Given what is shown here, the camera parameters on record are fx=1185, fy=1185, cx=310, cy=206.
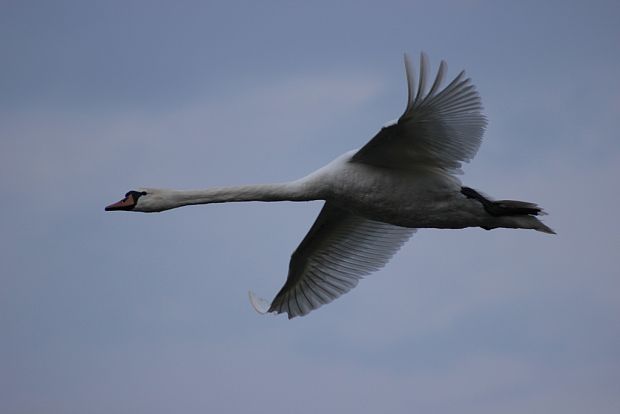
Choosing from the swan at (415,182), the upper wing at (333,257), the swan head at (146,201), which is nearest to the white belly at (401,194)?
the swan at (415,182)

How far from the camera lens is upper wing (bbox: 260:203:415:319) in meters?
15.9

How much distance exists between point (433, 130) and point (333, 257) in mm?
3352

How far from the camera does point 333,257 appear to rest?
16.2 m

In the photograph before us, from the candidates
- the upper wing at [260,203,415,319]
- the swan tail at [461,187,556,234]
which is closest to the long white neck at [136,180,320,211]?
the upper wing at [260,203,415,319]

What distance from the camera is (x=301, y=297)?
54.0ft

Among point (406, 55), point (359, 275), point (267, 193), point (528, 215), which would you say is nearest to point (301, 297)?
point (359, 275)

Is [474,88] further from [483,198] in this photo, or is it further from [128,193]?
[128,193]

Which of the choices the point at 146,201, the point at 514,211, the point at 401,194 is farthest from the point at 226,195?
the point at 514,211

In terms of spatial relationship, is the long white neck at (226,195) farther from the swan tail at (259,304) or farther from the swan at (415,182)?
the swan tail at (259,304)

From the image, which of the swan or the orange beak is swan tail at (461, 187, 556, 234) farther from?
the orange beak

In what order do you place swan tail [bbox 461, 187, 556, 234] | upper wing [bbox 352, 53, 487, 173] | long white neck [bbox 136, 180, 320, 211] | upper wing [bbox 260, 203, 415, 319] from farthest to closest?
upper wing [bbox 260, 203, 415, 319] → long white neck [bbox 136, 180, 320, 211] → swan tail [bbox 461, 187, 556, 234] → upper wing [bbox 352, 53, 487, 173]

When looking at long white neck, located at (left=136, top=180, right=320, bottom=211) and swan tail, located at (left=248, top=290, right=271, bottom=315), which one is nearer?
long white neck, located at (left=136, top=180, right=320, bottom=211)

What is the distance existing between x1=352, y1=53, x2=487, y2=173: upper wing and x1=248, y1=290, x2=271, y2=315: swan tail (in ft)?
11.3

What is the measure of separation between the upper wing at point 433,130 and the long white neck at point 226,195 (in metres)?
0.80
